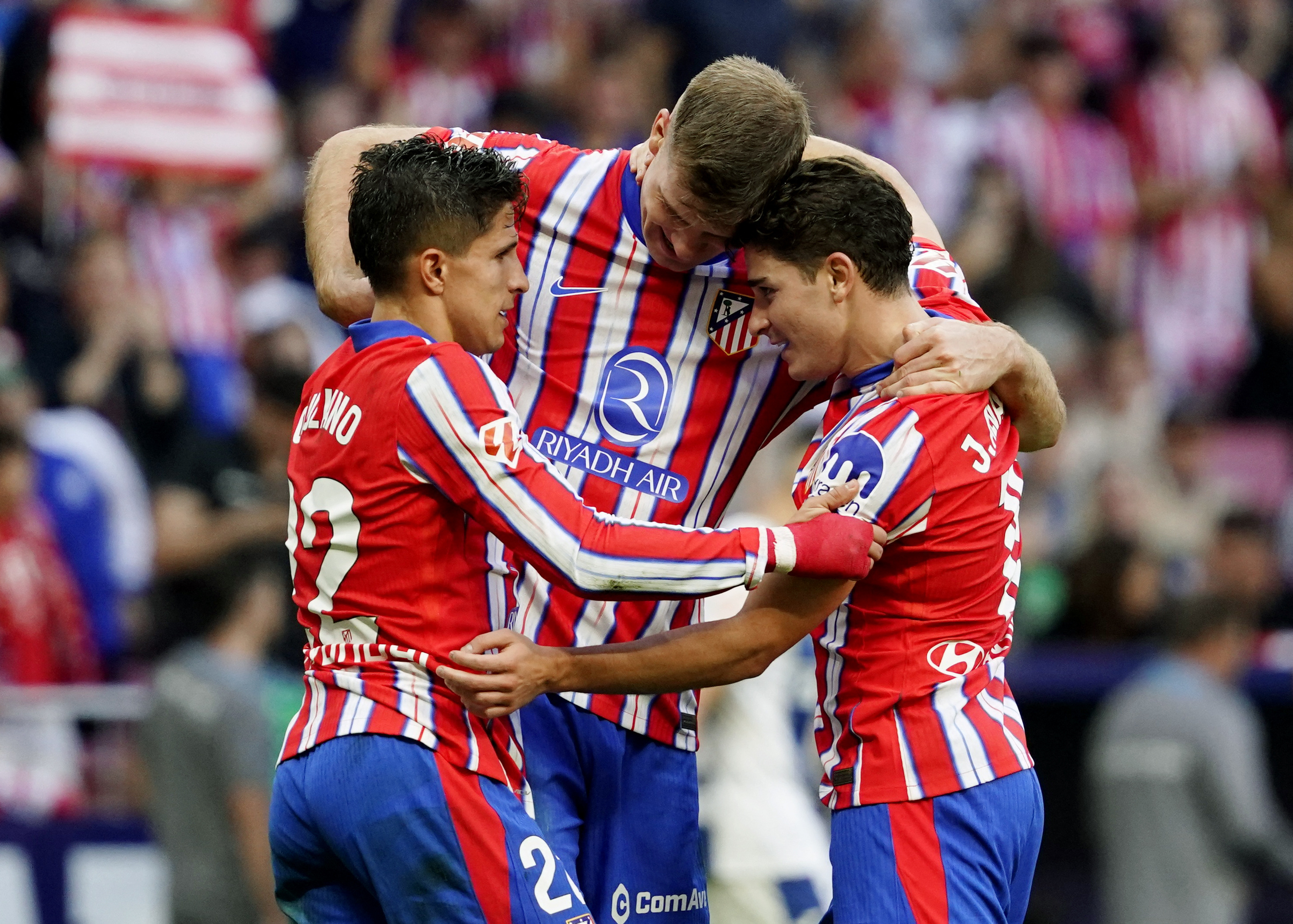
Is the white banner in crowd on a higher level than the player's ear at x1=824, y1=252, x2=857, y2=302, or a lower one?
higher

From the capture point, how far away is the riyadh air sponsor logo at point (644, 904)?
14.7 feet

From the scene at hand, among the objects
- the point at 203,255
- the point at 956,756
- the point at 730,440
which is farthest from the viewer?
the point at 203,255

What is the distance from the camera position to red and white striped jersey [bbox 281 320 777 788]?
12.7 feet

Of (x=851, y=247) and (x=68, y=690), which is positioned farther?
(x=68, y=690)

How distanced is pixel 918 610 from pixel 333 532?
1276 mm

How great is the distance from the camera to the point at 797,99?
4.27 metres

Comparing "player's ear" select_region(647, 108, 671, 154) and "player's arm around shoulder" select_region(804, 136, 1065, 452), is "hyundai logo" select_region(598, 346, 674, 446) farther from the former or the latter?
"player's arm around shoulder" select_region(804, 136, 1065, 452)

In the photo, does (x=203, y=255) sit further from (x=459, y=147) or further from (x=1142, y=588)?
(x=459, y=147)

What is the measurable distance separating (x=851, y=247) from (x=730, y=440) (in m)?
0.70

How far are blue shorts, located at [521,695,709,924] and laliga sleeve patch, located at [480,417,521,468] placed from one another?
2.78ft

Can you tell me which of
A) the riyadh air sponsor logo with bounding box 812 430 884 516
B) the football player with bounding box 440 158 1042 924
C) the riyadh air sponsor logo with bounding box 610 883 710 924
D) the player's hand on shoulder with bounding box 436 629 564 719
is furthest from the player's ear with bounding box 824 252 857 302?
the riyadh air sponsor logo with bounding box 610 883 710 924

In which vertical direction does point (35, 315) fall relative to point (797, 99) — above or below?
below

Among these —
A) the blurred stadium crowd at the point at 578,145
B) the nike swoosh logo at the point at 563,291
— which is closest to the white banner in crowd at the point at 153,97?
the blurred stadium crowd at the point at 578,145

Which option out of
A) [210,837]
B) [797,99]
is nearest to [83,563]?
[210,837]
